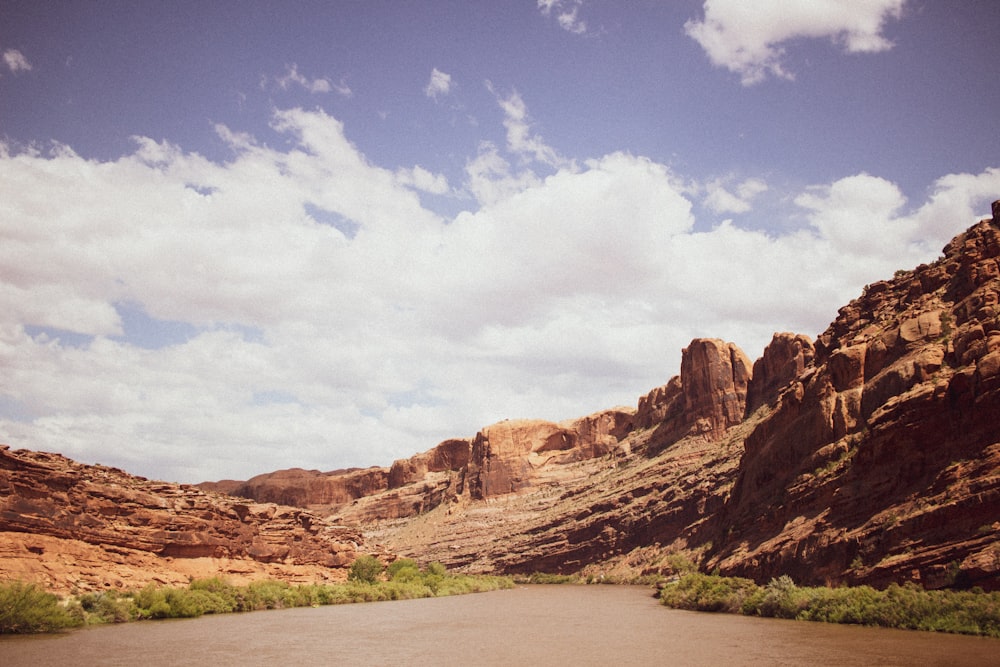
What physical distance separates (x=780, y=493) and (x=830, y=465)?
578 cm

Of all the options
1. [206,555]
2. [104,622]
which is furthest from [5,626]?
[206,555]

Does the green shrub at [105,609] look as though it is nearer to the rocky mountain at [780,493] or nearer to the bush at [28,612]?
the bush at [28,612]

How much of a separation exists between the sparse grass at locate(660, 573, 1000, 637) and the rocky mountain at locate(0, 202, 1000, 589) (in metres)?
0.89

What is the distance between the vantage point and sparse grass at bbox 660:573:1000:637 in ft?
67.2

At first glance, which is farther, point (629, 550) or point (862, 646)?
point (629, 550)

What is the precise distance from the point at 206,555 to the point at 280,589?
5437 mm

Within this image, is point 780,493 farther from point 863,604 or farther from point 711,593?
point 863,604

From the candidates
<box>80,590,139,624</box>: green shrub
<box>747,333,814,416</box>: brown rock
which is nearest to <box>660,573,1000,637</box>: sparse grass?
<box>80,590,139,624</box>: green shrub

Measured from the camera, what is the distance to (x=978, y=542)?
2198 centimetres

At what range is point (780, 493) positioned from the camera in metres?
39.0

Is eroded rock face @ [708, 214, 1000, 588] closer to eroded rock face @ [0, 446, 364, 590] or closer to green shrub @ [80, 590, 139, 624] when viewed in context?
green shrub @ [80, 590, 139, 624]

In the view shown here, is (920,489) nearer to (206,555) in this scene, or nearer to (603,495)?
(206,555)

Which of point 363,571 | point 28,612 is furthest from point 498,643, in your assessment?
point 363,571

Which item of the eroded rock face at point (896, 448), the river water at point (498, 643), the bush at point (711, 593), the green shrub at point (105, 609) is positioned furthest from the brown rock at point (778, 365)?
the green shrub at point (105, 609)
